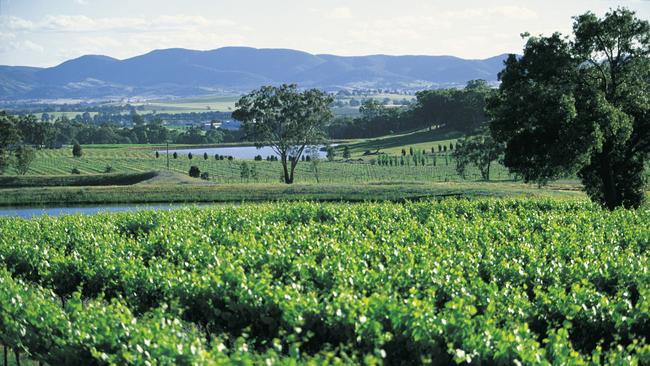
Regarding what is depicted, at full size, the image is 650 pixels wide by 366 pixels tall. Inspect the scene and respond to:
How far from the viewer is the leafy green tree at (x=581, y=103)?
41.3m

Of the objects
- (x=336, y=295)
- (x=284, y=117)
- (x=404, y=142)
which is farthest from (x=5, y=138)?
(x=404, y=142)

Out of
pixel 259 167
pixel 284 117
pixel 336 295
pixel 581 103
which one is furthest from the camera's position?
pixel 259 167

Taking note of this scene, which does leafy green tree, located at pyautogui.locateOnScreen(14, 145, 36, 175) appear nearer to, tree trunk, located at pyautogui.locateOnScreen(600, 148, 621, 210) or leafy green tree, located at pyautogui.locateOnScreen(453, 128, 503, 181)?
leafy green tree, located at pyautogui.locateOnScreen(453, 128, 503, 181)

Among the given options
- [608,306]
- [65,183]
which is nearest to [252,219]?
[608,306]

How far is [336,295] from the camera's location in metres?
14.9

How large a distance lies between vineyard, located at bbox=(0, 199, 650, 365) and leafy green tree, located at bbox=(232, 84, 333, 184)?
65968mm

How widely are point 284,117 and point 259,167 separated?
3218 centimetres

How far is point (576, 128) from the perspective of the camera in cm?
4116

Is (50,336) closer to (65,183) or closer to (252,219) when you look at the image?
(252,219)

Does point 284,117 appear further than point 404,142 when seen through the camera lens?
No

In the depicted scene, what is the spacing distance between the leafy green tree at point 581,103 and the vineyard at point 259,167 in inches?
2396

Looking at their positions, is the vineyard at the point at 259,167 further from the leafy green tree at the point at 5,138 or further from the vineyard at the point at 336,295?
the vineyard at the point at 336,295

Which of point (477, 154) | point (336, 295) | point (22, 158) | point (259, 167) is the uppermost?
point (477, 154)

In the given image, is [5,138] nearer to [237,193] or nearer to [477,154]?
[237,193]
